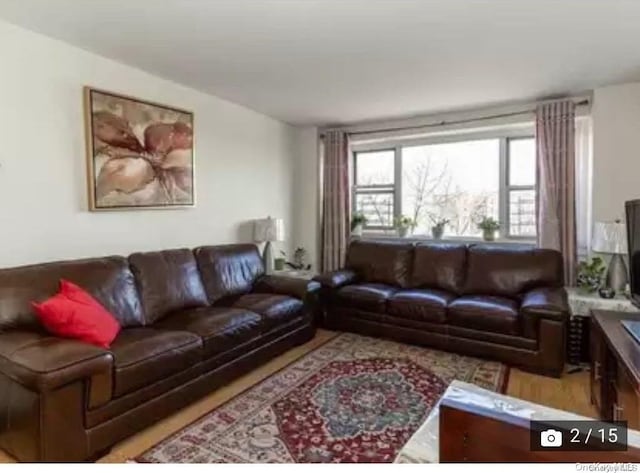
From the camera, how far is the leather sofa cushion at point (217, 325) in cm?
269

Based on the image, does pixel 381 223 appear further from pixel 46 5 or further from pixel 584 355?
pixel 46 5

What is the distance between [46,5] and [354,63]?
194 centimetres

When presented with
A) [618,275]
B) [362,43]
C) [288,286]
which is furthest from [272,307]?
[618,275]

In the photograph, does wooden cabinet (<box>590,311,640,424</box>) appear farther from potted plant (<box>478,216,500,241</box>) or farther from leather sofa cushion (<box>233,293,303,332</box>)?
leather sofa cushion (<box>233,293,303,332</box>)

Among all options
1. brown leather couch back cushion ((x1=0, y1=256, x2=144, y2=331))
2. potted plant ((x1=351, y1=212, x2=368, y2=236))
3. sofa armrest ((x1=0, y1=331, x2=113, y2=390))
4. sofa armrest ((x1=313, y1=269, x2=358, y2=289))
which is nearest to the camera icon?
sofa armrest ((x1=0, y1=331, x2=113, y2=390))

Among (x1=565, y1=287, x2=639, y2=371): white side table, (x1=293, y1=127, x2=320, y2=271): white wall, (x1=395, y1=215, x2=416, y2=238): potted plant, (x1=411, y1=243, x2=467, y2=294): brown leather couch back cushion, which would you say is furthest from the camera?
(x1=293, y1=127, x2=320, y2=271): white wall

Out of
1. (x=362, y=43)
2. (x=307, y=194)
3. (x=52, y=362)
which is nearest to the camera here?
(x=52, y=362)

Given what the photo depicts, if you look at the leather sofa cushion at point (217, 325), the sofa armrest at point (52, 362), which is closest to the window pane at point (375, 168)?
the leather sofa cushion at point (217, 325)

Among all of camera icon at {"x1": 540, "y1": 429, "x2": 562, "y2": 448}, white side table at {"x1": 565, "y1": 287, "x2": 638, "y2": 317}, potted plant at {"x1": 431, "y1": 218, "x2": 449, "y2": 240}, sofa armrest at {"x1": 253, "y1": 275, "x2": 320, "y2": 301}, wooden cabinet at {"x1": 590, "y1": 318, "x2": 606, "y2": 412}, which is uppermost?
potted plant at {"x1": 431, "y1": 218, "x2": 449, "y2": 240}

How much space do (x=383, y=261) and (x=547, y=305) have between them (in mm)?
1715

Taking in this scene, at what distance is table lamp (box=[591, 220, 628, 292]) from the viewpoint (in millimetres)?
3281

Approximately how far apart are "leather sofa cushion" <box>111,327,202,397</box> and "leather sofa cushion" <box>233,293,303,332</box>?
70 cm

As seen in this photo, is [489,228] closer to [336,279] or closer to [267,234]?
[336,279]

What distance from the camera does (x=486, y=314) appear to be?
3314 mm
